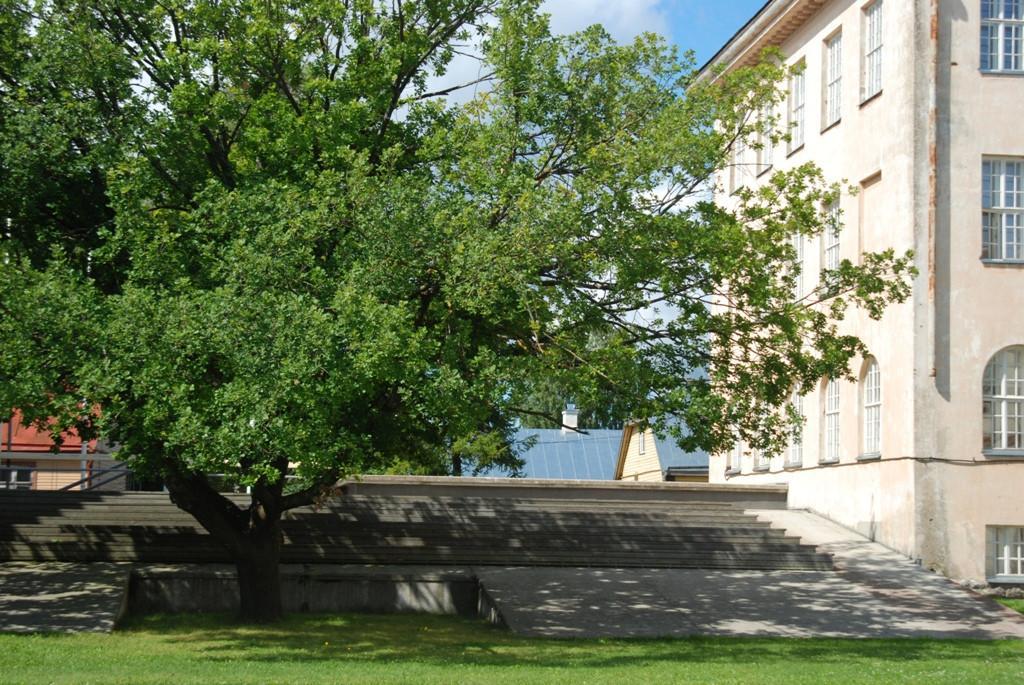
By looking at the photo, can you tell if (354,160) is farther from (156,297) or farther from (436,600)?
(436,600)

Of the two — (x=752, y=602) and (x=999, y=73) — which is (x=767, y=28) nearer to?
(x=999, y=73)

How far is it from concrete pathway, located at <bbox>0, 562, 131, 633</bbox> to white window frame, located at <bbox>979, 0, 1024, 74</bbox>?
19435 millimetres

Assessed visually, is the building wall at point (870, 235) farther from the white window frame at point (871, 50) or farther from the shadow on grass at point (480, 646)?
the shadow on grass at point (480, 646)

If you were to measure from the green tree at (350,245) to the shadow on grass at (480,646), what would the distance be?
4.16 ft

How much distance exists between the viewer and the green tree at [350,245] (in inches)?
597

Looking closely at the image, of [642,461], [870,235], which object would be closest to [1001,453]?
[870,235]

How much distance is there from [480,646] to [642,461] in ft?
110

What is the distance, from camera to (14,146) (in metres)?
17.0

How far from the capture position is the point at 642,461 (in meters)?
50.3

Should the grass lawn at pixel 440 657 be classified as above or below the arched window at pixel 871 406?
below

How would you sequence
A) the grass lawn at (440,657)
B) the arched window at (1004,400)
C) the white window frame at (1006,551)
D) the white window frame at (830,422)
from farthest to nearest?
the white window frame at (830,422) < the arched window at (1004,400) < the white window frame at (1006,551) < the grass lawn at (440,657)

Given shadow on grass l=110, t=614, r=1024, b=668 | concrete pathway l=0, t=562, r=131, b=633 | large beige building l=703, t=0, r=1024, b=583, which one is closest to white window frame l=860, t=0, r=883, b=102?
large beige building l=703, t=0, r=1024, b=583

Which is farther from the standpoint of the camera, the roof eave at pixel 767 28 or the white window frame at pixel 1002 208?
the roof eave at pixel 767 28

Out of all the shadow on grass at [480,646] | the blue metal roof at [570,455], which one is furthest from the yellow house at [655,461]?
the shadow on grass at [480,646]
